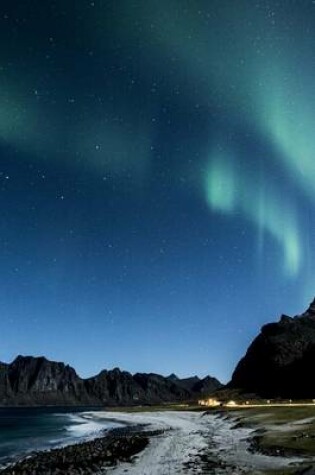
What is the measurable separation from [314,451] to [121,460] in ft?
54.6

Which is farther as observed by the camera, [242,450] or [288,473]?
[242,450]

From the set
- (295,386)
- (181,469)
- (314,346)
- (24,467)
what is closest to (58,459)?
(24,467)

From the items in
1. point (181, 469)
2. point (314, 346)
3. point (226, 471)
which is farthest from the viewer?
point (314, 346)

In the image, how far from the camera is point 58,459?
149 ft

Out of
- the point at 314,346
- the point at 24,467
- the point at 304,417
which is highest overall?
the point at 314,346

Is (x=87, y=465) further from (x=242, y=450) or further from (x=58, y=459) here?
(x=242, y=450)

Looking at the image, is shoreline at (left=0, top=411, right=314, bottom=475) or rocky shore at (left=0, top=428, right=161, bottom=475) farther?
rocky shore at (left=0, top=428, right=161, bottom=475)

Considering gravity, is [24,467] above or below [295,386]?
below

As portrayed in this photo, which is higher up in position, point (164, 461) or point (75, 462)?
point (164, 461)

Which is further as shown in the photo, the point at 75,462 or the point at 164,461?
the point at 75,462

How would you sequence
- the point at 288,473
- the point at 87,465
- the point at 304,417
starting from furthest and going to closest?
1. the point at 304,417
2. the point at 87,465
3. the point at 288,473

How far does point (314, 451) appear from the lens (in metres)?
33.1

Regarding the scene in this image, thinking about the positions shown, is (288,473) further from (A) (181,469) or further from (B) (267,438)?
(B) (267,438)

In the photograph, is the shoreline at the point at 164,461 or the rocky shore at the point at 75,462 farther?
the rocky shore at the point at 75,462
